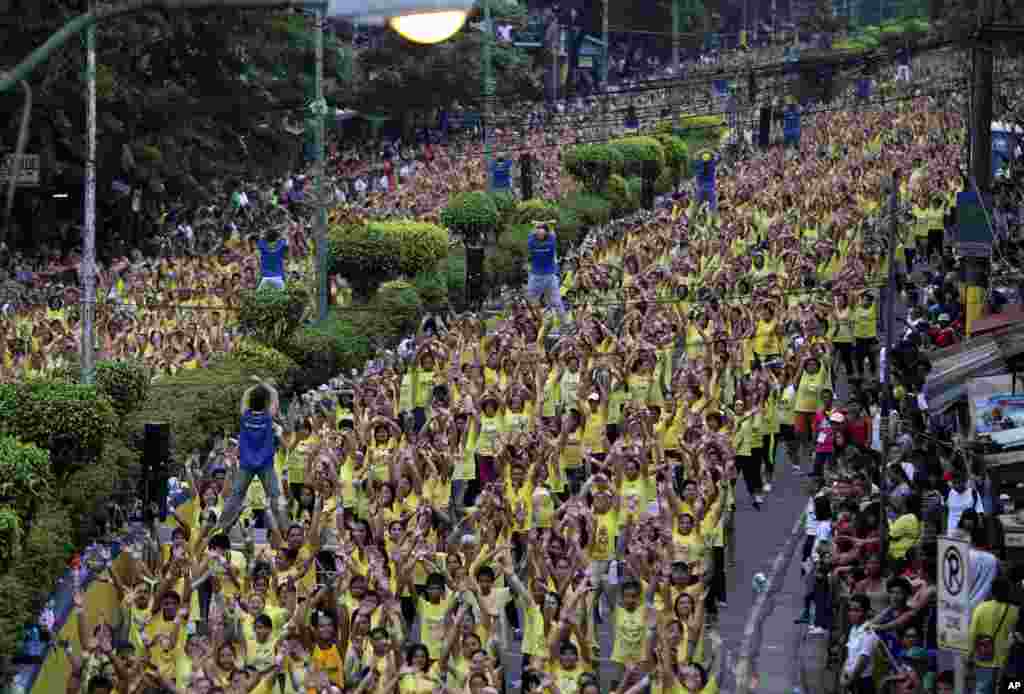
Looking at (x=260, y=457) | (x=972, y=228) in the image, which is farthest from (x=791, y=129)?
(x=260, y=457)

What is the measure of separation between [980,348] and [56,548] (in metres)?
7.88

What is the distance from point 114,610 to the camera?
1535 centimetres

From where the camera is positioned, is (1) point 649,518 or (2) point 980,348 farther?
(2) point 980,348

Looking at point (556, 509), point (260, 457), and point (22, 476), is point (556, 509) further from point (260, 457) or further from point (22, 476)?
point (22, 476)

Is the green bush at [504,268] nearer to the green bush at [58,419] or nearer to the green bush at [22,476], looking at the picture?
the green bush at [58,419]

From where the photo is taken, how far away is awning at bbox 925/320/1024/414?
1681 centimetres

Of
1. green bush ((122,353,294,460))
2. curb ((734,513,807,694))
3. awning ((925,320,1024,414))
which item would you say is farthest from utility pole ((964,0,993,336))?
green bush ((122,353,294,460))

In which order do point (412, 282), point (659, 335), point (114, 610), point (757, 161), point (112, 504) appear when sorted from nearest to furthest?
1. point (114, 610)
2. point (112, 504)
3. point (659, 335)
4. point (412, 282)
5. point (757, 161)

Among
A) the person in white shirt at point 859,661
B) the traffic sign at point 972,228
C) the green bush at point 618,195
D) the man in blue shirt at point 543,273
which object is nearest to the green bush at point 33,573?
the person in white shirt at point 859,661

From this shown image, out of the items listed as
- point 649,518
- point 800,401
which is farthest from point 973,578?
point 800,401

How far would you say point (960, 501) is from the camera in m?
15.5

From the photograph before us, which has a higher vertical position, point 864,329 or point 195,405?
point 864,329

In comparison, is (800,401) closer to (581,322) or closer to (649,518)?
(581,322)

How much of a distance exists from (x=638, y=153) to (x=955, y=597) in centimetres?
3159
